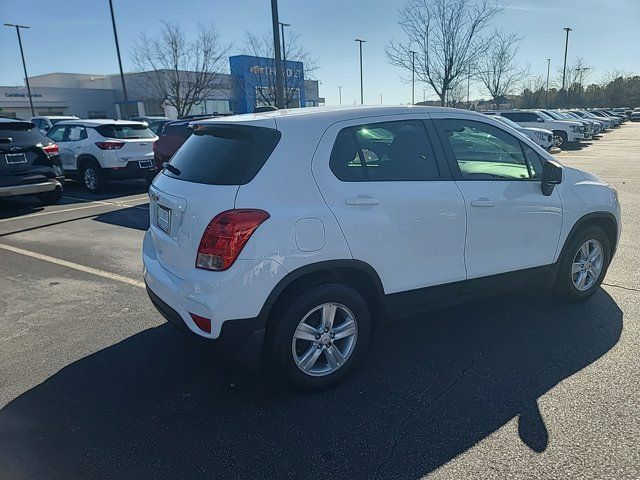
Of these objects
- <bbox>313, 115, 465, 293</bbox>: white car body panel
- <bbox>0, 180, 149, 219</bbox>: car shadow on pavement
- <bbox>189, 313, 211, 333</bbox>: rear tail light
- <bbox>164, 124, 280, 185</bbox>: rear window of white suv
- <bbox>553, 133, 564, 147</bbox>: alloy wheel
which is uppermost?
<bbox>164, 124, 280, 185</bbox>: rear window of white suv

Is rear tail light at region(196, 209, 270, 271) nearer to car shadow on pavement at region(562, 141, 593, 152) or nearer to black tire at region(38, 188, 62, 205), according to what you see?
black tire at region(38, 188, 62, 205)

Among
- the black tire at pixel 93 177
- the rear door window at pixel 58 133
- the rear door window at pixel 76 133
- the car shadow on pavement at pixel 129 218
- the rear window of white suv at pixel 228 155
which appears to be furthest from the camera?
the rear door window at pixel 58 133

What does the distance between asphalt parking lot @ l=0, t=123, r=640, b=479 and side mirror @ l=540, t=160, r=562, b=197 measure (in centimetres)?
112

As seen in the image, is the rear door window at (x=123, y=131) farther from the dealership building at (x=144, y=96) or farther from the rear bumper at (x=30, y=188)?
the dealership building at (x=144, y=96)

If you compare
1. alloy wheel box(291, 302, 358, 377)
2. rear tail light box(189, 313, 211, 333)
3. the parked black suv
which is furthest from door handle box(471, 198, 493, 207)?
the parked black suv

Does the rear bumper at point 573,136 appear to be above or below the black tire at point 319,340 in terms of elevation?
below

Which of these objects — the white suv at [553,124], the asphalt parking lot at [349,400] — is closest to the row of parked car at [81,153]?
the asphalt parking lot at [349,400]

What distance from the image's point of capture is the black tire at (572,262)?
4.23 m

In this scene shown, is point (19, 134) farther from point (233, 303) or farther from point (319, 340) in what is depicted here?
point (319, 340)

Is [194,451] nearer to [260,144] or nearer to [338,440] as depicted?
[338,440]

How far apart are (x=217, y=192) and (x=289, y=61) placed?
32.7 m

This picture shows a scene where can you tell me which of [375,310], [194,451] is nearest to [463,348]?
[375,310]

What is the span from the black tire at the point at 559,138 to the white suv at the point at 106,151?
2069 cm

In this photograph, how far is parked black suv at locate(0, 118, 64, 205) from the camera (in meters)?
8.59
